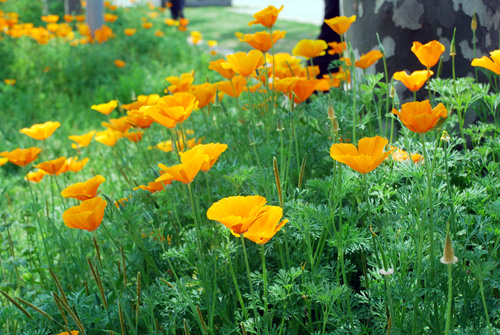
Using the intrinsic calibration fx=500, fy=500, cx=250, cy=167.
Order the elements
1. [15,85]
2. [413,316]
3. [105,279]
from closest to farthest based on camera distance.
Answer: [413,316] → [105,279] → [15,85]

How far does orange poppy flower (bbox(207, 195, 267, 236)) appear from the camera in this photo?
1125mm

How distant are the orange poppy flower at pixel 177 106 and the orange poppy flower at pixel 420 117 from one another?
0.65 m

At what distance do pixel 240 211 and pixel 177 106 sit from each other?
464mm

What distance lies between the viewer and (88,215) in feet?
4.38

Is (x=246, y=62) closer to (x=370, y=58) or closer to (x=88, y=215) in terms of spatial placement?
(x=370, y=58)

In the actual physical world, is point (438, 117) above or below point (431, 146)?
above

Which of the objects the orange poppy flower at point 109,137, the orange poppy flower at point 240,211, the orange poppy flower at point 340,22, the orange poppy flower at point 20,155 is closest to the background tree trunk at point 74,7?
the orange poppy flower at point 109,137

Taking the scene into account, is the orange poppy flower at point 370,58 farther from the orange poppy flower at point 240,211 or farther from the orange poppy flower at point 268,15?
the orange poppy flower at point 240,211

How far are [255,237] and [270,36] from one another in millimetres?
982

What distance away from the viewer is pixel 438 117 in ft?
3.82

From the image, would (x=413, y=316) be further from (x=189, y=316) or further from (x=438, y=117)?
(x=189, y=316)

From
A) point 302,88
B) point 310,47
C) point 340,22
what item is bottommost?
point 302,88

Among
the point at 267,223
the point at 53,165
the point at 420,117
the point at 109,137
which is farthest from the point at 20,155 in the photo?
the point at 420,117

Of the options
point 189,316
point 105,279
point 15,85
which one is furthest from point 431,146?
point 15,85
